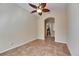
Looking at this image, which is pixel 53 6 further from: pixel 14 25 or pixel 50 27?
pixel 14 25

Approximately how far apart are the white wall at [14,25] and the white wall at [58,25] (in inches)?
5.8

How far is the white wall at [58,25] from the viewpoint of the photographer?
200cm

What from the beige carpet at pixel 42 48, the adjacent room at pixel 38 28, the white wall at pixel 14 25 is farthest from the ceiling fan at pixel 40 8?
the beige carpet at pixel 42 48

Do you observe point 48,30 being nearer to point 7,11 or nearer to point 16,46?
point 16,46

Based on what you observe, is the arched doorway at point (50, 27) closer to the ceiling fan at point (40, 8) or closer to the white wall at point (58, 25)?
the white wall at point (58, 25)

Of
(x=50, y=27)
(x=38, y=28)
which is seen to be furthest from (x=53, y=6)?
(x=38, y=28)

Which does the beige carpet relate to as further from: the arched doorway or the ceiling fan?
the ceiling fan

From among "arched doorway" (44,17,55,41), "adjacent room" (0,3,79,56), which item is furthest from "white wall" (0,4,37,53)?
"arched doorway" (44,17,55,41)

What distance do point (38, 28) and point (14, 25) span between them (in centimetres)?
48

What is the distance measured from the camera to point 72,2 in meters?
1.67

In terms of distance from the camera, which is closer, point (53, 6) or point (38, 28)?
point (53, 6)

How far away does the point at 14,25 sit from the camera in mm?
2021

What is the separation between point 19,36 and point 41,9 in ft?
2.24

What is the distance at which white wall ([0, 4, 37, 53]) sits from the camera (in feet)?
6.23
